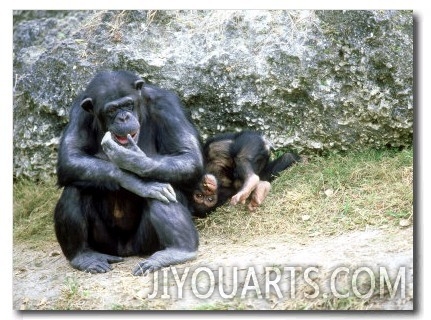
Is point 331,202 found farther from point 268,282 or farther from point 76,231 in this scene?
point 76,231

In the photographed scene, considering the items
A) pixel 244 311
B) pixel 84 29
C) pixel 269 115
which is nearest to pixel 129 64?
pixel 84 29

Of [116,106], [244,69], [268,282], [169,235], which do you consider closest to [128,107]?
[116,106]

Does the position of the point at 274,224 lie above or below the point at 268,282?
above

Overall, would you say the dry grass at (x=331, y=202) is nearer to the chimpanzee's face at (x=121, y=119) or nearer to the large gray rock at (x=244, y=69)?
the large gray rock at (x=244, y=69)

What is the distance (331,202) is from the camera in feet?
15.7

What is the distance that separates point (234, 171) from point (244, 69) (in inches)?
25.5

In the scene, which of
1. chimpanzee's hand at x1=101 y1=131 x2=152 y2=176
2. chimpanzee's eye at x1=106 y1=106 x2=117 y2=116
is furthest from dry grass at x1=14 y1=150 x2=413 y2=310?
chimpanzee's eye at x1=106 y1=106 x2=117 y2=116

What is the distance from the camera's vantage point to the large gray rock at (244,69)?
16.7 ft

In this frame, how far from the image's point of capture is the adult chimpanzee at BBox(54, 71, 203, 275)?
4.43m

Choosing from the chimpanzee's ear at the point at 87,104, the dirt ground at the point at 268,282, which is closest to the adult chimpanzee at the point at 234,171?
the dirt ground at the point at 268,282

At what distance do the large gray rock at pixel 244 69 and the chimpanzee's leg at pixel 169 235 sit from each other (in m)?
1.05

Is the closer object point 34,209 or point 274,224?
point 274,224

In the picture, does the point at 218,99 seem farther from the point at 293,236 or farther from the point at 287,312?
the point at 287,312

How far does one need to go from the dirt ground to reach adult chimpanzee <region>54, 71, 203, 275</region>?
0.11 meters
